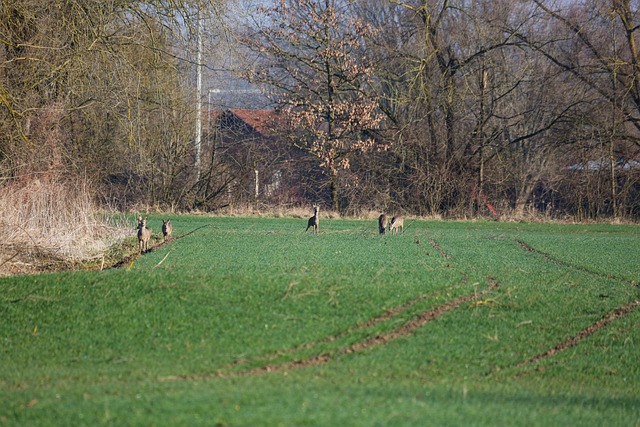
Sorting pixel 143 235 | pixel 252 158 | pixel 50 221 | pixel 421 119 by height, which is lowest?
pixel 143 235

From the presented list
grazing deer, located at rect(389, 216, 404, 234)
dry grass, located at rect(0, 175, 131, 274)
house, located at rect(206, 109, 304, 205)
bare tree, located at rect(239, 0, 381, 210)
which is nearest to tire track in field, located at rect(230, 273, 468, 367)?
dry grass, located at rect(0, 175, 131, 274)

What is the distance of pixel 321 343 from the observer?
1085 cm

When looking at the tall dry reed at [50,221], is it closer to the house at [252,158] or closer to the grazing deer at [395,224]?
the grazing deer at [395,224]

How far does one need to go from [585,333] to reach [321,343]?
408cm

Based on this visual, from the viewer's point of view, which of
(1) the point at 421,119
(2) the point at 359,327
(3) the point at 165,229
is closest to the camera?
(2) the point at 359,327

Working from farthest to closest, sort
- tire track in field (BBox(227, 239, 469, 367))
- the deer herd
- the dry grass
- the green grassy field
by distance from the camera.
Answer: the deer herd, the dry grass, tire track in field (BBox(227, 239, 469, 367)), the green grassy field

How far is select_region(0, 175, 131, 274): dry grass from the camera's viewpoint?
1588 cm

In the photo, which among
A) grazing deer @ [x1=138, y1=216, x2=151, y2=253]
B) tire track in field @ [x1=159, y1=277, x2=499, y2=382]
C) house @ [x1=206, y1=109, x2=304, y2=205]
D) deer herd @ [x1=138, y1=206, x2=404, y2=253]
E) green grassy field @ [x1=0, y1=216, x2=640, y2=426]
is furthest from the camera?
house @ [x1=206, y1=109, x2=304, y2=205]

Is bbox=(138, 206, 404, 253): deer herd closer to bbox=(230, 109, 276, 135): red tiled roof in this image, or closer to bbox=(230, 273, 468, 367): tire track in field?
bbox=(230, 273, 468, 367): tire track in field

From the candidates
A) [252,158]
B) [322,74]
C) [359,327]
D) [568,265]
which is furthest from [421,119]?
[359,327]

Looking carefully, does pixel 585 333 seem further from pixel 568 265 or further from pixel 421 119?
pixel 421 119

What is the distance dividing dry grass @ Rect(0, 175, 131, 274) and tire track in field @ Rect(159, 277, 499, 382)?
745 cm

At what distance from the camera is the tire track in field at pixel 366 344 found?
30.9 feet

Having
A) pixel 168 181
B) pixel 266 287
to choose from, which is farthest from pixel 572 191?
pixel 266 287
